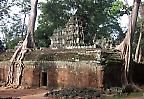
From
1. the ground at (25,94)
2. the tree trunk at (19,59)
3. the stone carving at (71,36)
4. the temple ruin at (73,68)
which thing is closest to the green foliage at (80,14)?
the stone carving at (71,36)

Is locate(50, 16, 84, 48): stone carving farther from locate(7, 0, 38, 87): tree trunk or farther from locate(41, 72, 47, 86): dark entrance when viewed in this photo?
locate(41, 72, 47, 86): dark entrance

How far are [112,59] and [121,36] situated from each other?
2715 cm

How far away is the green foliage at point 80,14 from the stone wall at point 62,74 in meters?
16.7

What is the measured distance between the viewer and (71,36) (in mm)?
31109

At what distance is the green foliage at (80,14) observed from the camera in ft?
136

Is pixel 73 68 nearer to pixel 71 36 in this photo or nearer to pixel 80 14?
pixel 71 36

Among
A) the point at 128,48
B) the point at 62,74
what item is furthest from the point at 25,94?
the point at 128,48

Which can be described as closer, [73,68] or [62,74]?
[73,68]

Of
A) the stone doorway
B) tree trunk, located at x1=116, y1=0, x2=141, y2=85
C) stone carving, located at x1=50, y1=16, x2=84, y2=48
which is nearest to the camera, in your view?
tree trunk, located at x1=116, y1=0, x2=141, y2=85

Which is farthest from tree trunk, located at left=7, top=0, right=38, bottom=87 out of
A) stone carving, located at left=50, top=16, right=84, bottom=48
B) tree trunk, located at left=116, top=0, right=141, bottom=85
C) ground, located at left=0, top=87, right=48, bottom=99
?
tree trunk, located at left=116, top=0, right=141, bottom=85

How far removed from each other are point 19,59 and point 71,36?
7.96 metres

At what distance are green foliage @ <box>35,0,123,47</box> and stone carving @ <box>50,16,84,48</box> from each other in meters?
8.44

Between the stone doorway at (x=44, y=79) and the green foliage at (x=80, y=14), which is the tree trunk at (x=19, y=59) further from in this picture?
the green foliage at (x=80, y=14)

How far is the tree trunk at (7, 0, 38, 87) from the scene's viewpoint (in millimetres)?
24594
